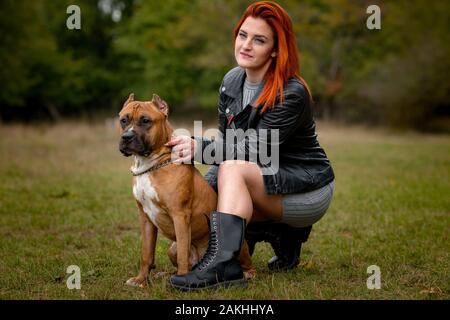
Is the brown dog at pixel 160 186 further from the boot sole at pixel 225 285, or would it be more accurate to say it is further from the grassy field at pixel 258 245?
the grassy field at pixel 258 245

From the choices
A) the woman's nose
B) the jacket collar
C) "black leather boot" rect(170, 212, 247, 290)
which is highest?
the woman's nose

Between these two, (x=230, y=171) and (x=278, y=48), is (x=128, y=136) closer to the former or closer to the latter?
(x=230, y=171)

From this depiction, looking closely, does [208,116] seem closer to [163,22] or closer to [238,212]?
[163,22]

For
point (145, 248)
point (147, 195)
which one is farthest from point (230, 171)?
point (145, 248)

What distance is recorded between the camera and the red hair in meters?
3.75

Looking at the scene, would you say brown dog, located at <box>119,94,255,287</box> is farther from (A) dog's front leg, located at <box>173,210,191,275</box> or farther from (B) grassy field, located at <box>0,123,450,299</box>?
(B) grassy field, located at <box>0,123,450,299</box>

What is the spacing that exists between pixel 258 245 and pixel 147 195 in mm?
1752

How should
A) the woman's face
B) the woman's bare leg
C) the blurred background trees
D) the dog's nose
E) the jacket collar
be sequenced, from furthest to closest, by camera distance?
the blurred background trees
the jacket collar
the woman's face
the woman's bare leg
the dog's nose

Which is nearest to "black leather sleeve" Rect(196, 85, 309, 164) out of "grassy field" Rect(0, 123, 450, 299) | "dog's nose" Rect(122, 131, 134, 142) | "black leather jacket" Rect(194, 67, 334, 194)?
"black leather jacket" Rect(194, 67, 334, 194)

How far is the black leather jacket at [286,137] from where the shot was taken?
147 inches

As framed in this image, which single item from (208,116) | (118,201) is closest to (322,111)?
(208,116)

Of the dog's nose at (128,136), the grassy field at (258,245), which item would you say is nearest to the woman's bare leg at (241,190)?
the grassy field at (258,245)
